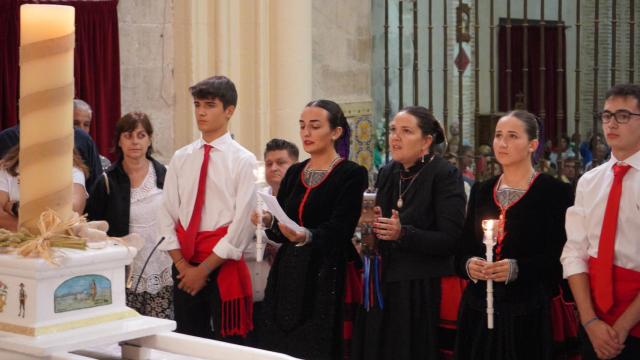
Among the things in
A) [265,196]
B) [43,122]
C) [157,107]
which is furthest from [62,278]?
[157,107]

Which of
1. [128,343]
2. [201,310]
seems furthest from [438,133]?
[128,343]

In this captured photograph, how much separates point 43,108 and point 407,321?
1.80 m

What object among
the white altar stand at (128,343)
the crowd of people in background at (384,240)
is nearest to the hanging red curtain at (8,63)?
the crowd of people in background at (384,240)

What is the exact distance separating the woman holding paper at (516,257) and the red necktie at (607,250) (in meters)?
0.26

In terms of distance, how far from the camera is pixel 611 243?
11.2 feet

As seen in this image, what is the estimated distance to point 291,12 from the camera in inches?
274

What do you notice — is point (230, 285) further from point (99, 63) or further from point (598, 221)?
point (99, 63)

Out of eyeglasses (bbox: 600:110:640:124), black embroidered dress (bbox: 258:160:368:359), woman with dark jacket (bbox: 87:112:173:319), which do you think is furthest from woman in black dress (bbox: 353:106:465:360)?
woman with dark jacket (bbox: 87:112:173:319)

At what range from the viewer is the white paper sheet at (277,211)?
382 cm

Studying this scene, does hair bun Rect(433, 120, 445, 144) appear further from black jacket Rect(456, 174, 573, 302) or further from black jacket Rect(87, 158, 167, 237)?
black jacket Rect(87, 158, 167, 237)

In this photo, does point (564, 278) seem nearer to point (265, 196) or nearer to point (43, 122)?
point (265, 196)

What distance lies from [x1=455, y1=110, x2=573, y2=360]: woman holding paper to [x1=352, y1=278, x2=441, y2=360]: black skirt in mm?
190

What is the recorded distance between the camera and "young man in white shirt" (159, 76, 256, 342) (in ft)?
14.1

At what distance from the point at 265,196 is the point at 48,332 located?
1.31 metres
